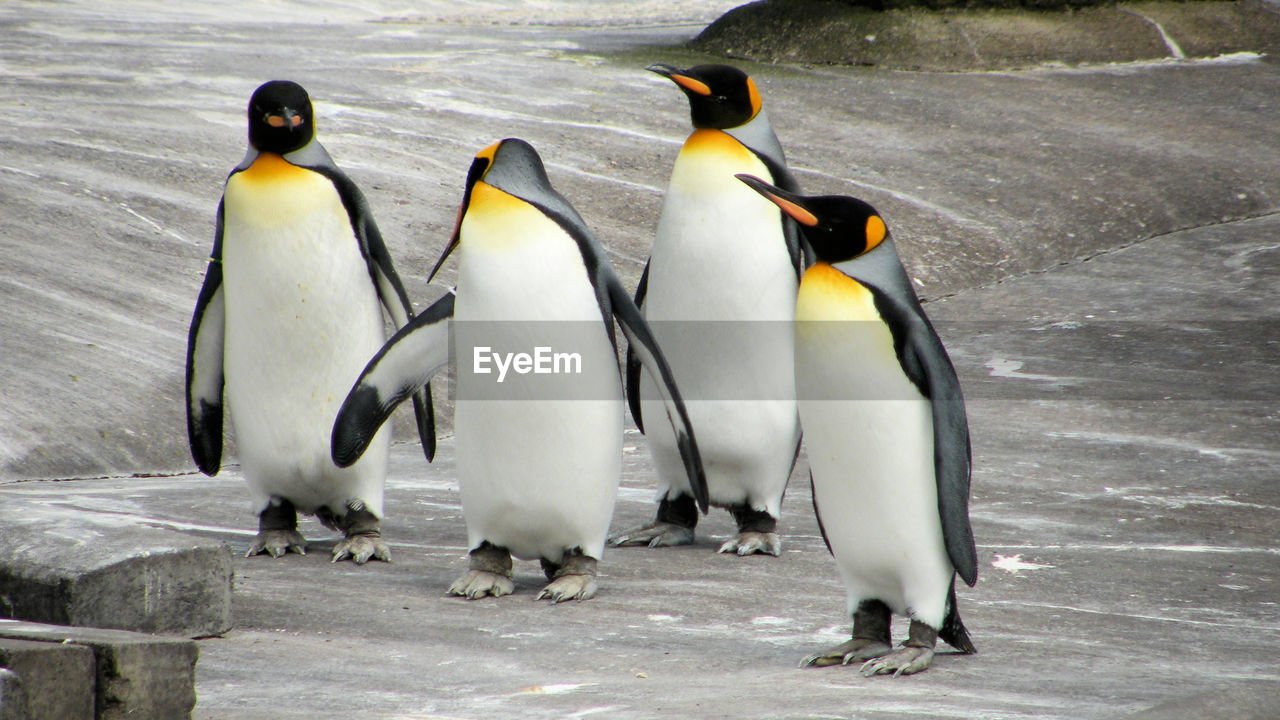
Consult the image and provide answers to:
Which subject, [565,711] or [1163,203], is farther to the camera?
[1163,203]

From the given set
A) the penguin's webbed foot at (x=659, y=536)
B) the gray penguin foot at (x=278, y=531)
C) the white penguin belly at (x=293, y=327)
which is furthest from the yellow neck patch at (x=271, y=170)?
the penguin's webbed foot at (x=659, y=536)

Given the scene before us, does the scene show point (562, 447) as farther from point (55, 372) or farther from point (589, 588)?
point (55, 372)

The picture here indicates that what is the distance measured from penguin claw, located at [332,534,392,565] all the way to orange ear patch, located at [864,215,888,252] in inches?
78.6

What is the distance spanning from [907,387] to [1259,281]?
21.5 feet

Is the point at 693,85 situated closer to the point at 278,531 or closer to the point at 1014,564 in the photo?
the point at 1014,564

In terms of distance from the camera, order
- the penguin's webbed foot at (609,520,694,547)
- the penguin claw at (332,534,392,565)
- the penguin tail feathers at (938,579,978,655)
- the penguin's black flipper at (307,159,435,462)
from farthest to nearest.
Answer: the penguin's webbed foot at (609,520,694,547), the penguin's black flipper at (307,159,435,462), the penguin claw at (332,534,392,565), the penguin tail feathers at (938,579,978,655)

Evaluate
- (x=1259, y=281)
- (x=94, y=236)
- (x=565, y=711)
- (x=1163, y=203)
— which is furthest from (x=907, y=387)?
(x=1163, y=203)

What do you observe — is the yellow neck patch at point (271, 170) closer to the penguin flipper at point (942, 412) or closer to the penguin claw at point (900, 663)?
the penguin flipper at point (942, 412)

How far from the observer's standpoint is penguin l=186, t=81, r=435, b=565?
14.9ft

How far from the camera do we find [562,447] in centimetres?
404

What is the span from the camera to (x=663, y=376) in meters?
4.05

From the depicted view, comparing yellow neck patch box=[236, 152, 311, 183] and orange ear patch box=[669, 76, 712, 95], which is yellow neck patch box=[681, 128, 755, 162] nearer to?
orange ear patch box=[669, 76, 712, 95]

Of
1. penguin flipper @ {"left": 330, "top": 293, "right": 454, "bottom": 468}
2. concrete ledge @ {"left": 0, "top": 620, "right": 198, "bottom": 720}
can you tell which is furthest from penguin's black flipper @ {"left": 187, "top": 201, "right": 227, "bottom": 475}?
concrete ledge @ {"left": 0, "top": 620, "right": 198, "bottom": 720}

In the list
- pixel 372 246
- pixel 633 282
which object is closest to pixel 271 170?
pixel 372 246
